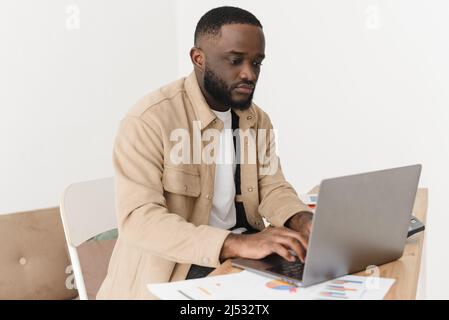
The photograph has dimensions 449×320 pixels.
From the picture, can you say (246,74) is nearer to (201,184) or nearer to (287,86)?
(201,184)

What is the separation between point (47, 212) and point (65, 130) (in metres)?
0.81

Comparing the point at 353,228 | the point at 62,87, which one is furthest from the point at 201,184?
the point at 62,87

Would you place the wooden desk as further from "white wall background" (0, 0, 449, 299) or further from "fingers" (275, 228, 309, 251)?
"white wall background" (0, 0, 449, 299)

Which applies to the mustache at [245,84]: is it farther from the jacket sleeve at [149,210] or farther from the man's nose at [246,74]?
the jacket sleeve at [149,210]

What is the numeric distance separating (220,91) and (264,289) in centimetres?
61

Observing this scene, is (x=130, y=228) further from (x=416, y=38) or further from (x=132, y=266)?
(x=416, y=38)

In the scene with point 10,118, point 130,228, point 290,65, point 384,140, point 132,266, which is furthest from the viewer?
point 290,65

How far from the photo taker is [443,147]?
8.61 feet

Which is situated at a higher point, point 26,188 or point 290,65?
point 290,65

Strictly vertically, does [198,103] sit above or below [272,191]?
above

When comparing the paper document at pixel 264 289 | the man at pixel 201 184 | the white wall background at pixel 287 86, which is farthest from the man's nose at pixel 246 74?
the white wall background at pixel 287 86

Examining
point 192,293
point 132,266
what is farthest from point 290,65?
point 192,293

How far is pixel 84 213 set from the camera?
1416 mm

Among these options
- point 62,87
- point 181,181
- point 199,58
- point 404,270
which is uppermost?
point 199,58
